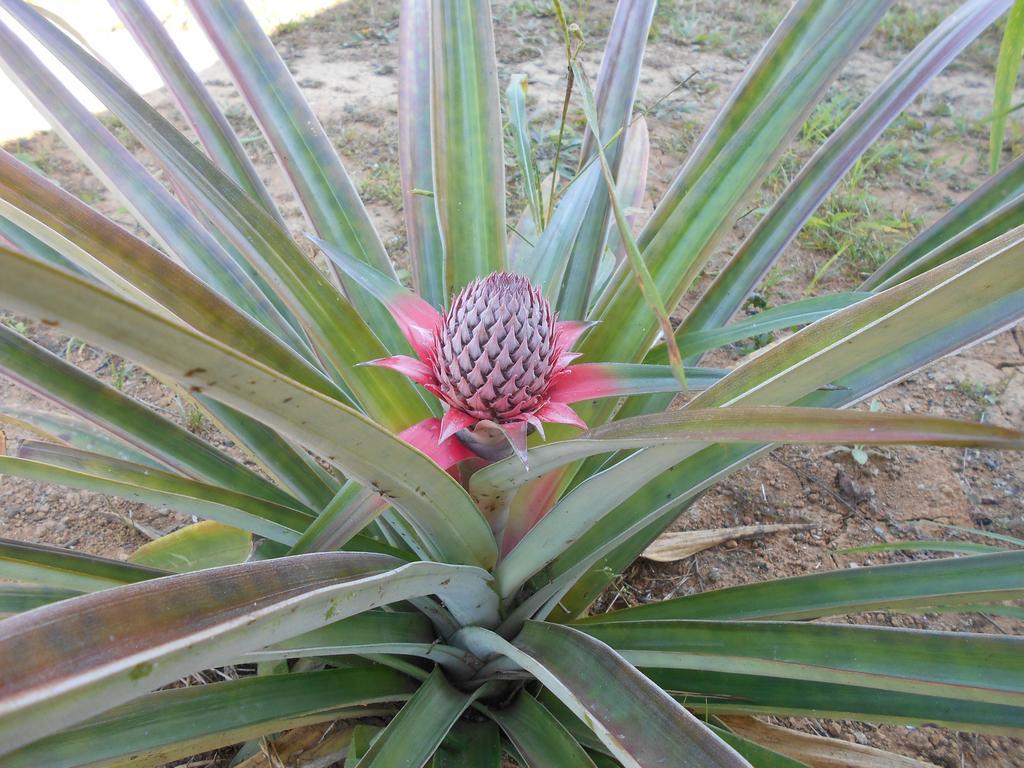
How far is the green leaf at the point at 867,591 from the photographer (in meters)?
0.94

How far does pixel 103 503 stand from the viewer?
1630 millimetres

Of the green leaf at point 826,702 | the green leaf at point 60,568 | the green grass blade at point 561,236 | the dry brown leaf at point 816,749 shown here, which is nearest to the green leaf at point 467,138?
the green grass blade at point 561,236

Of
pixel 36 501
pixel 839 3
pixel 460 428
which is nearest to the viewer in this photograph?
pixel 460 428

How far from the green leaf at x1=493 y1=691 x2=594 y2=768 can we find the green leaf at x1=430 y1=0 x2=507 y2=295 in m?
0.63

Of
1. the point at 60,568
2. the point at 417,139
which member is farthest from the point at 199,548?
the point at 417,139

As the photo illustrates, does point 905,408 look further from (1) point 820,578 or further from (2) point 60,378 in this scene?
(2) point 60,378

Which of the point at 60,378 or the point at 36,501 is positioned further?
the point at 36,501

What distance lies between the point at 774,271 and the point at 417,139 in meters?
1.44

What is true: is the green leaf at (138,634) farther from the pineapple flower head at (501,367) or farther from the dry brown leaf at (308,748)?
the dry brown leaf at (308,748)

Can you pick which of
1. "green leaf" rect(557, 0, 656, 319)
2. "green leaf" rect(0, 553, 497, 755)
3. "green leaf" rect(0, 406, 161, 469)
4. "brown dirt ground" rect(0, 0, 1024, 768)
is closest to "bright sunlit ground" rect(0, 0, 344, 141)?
"brown dirt ground" rect(0, 0, 1024, 768)

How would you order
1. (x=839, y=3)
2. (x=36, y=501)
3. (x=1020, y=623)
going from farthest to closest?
(x=36, y=501) → (x=1020, y=623) → (x=839, y=3)

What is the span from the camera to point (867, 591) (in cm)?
101

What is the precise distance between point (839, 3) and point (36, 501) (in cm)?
189

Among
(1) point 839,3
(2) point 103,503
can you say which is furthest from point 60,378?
(1) point 839,3
